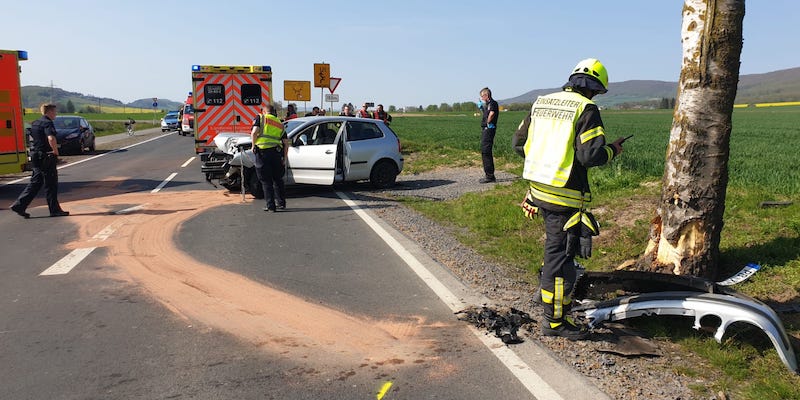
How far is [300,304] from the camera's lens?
5.47 meters

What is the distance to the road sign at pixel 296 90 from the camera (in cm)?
3118

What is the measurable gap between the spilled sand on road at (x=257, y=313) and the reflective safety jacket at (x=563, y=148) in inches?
54.3

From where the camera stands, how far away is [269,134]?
1089 cm

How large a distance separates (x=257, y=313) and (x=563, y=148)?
2.75 m

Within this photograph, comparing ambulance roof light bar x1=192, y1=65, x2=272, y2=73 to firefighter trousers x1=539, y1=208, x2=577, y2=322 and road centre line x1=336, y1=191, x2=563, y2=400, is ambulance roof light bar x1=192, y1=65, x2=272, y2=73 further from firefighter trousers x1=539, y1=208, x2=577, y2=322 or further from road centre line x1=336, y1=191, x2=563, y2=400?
firefighter trousers x1=539, y1=208, x2=577, y2=322

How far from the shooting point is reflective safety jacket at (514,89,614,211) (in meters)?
4.39

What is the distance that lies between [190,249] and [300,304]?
9.17 ft

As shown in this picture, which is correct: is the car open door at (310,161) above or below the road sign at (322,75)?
below

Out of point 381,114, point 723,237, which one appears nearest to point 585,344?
point 723,237

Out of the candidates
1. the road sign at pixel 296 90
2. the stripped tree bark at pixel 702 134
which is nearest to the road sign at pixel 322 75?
the road sign at pixel 296 90

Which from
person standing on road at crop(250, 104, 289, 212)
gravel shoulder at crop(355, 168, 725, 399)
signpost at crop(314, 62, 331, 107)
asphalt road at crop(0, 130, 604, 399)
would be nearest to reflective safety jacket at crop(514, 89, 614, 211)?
gravel shoulder at crop(355, 168, 725, 399)

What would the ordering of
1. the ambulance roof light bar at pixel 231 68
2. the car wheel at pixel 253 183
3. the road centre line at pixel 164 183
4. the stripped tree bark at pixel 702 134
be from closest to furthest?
the stripped tree bark at pixel 702 134 → the car wheel at pixel 253 183 → the road centre line at pixel 164 183 → the ambulance roof light bar at pixel 231 68

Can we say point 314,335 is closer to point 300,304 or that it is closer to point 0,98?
point 300,304

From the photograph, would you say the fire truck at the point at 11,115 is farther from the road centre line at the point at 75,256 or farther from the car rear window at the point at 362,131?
the car rear window at the point at 362,131
